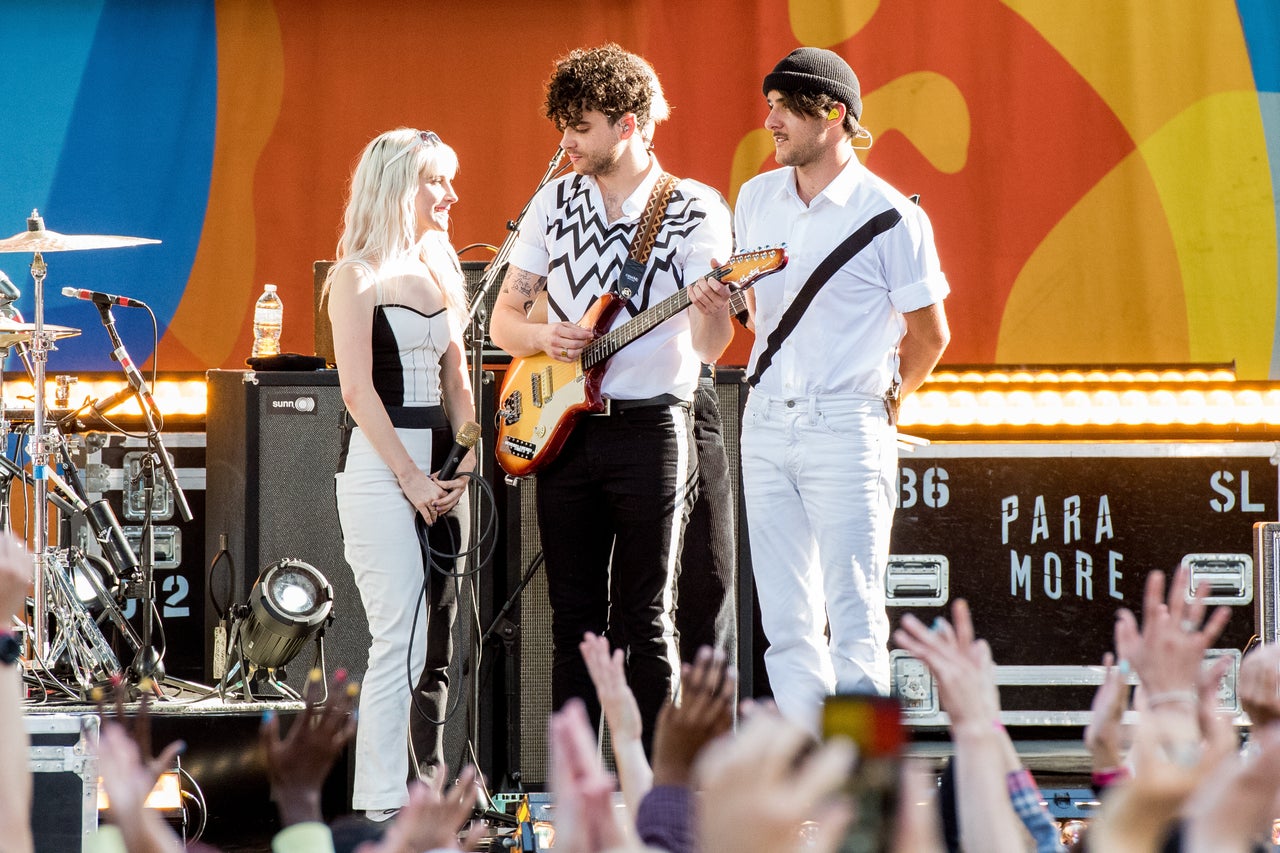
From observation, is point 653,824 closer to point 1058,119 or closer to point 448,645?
point 448,645

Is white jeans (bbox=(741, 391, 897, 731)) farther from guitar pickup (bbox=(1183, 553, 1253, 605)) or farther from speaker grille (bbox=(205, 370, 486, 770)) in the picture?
guitar pickup (bbox=(1183, 553, 1253, 605))

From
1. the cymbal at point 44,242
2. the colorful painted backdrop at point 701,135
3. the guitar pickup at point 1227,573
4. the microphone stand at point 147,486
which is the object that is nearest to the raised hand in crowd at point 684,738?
the microphone stand at point 147,486

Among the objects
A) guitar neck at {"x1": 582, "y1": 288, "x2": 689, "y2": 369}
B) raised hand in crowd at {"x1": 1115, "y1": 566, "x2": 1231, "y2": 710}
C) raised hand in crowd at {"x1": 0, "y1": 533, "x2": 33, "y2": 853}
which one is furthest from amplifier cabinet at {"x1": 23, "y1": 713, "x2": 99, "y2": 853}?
raised hand in crowd at {"x1": 1115, "y1": 566, "x2": 1231, "y2": 710}

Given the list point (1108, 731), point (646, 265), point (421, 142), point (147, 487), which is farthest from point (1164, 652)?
point (147, 487)

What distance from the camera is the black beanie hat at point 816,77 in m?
3.16

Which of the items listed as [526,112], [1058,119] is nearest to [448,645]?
[526,112]

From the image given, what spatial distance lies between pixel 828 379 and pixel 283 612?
1.67m

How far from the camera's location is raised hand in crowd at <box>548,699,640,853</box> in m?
1.14

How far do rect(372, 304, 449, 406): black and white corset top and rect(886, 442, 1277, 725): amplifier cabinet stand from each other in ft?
5.31

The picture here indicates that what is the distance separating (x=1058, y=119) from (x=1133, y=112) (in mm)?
282

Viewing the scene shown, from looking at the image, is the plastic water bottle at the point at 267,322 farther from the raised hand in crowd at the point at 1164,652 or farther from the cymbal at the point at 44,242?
the raised hand in crowd at the point at 1164,652

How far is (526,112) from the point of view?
5789 millimetres

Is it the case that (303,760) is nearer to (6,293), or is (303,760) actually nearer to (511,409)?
(511,409)

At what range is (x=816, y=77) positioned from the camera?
3.15 metres
